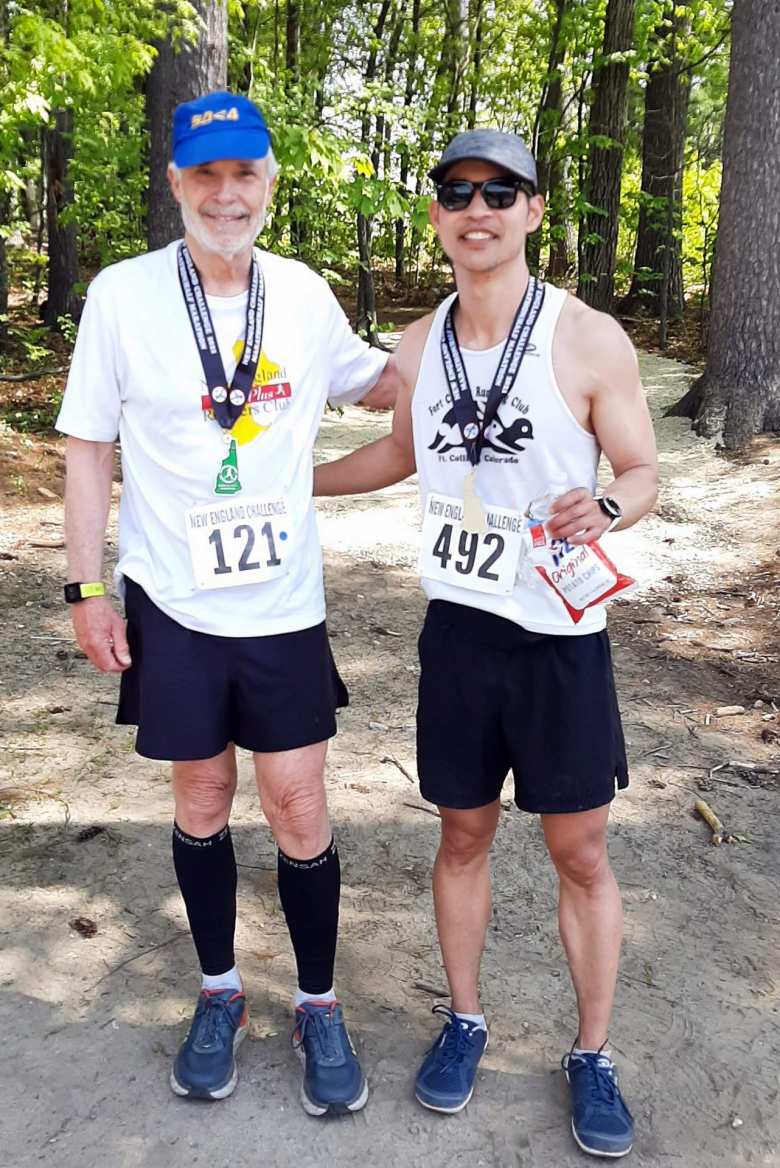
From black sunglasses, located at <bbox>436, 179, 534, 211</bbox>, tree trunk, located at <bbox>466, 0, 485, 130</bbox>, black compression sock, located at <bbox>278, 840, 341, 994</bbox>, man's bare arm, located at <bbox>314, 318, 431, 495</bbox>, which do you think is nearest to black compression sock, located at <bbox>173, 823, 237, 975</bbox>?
black compression sock, located at <bbox>278, 840, 341, 994</bbox>

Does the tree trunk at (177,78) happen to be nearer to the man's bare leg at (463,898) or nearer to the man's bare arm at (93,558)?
the man's bare arm at (93,558)

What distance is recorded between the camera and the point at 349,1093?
256 cm

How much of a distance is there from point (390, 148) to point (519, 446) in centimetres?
863

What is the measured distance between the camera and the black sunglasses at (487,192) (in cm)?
214

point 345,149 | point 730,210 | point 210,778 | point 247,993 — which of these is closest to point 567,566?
point 210,778

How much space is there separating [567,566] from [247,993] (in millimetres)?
1671

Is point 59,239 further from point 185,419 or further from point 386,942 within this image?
point 185,419

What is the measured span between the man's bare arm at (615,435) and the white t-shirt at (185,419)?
0.64m

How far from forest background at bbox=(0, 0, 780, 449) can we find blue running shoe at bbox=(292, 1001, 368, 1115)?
16.6 ft

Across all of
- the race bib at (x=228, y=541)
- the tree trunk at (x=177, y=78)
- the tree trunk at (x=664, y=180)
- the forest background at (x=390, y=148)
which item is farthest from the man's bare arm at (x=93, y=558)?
the tree trunk at (x=664, y=180)

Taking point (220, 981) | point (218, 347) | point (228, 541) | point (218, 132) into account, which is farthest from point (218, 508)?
point (220, 981)

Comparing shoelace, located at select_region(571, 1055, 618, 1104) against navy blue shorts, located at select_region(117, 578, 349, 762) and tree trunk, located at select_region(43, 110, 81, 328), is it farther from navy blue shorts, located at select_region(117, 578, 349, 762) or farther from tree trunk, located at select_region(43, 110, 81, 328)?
tree trunk, located at select_region(43, 110, 81, 328)

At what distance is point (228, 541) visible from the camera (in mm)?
2322

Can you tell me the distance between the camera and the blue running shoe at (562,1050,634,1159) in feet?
7.97
